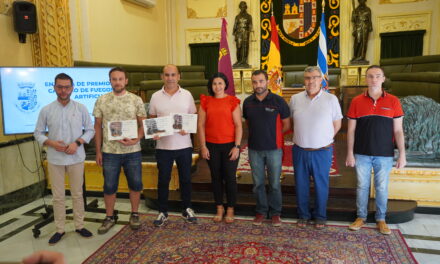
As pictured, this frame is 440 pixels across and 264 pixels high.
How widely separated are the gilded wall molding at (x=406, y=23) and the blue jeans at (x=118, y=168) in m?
8.02

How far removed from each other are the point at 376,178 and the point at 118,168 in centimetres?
226

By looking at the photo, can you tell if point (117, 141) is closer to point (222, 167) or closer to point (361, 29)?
point (222, 167)

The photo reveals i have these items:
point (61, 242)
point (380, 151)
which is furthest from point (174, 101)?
point (380, 151)

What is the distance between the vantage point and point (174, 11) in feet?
32.3

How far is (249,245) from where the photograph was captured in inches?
112

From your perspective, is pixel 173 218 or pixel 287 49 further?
pixel 287 49

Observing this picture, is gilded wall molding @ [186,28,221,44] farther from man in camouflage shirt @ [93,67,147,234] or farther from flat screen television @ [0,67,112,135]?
man in camouflage shirt @ [93,67,147,234]

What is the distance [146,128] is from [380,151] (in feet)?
6.50

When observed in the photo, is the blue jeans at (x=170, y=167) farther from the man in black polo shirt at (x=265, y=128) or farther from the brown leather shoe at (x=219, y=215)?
the man in black polo shirt at (x=265, y=128)

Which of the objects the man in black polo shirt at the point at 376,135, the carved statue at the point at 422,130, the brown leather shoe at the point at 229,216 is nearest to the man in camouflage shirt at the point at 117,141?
the brown leather shoe at the point at 229,216

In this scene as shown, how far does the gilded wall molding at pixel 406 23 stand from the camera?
8516mm

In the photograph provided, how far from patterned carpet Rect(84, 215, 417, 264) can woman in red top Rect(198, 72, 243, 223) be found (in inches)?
20.8

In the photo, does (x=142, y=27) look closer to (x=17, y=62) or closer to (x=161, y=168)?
(x=17, y=62)

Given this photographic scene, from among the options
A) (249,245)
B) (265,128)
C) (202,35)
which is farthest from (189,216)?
(202,35)
